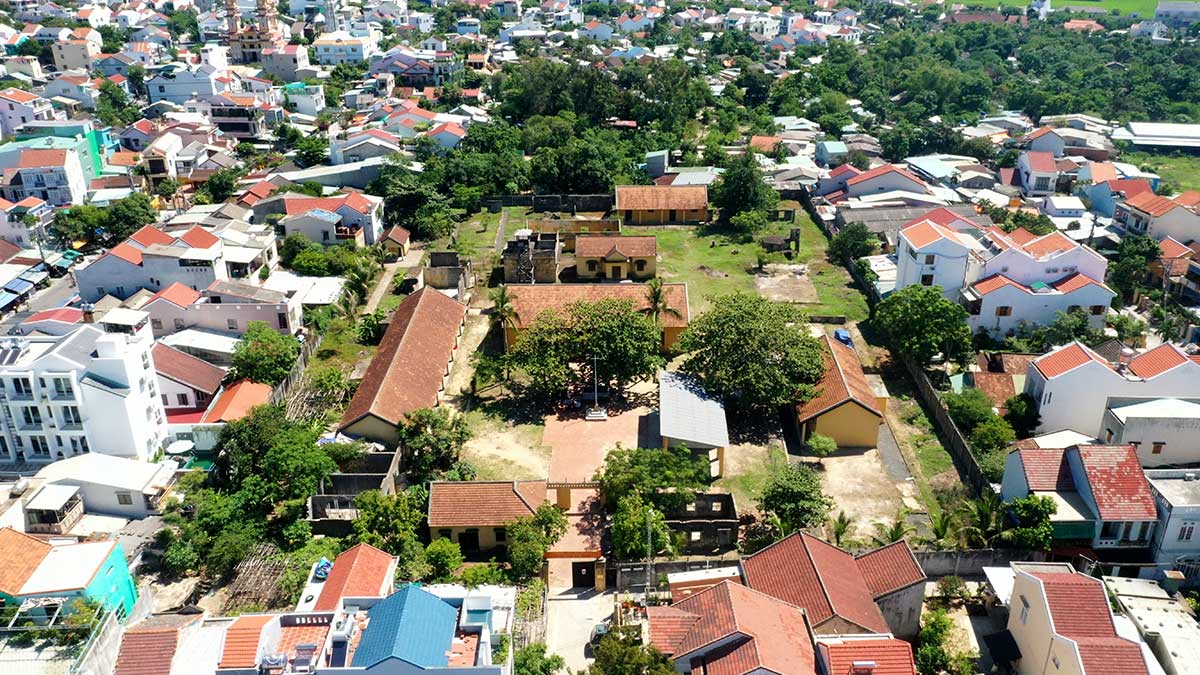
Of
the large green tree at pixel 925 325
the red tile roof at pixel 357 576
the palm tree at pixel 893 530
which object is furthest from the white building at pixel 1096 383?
the red tile roof at pixel 357 576

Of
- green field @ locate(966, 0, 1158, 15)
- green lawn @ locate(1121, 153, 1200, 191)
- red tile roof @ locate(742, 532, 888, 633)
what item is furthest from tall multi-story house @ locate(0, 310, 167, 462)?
green field @ locate(966, 0, 1158, 15)

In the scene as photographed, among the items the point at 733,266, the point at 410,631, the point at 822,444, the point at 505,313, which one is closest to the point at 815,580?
the point at 822,444

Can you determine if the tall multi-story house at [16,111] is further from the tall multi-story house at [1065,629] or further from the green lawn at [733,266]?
the tall multi-story house at [1065,629]

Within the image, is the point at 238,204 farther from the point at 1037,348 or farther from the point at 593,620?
the point at 1037,348

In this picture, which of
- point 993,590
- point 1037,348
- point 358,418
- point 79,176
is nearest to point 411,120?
point 79,176

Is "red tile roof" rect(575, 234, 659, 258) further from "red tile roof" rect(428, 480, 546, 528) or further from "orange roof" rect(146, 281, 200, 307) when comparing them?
"red tile roof" rect(428, 480, 546, 528)

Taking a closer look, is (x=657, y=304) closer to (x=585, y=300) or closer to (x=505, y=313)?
(x=585, y=300)
